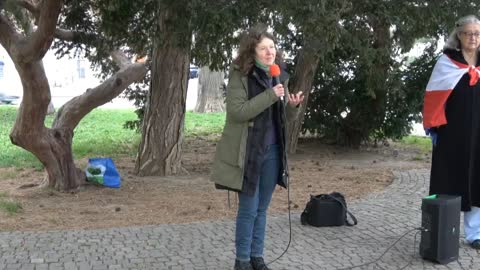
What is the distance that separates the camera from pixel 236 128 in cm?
448

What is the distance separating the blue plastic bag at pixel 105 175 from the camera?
8.84 m

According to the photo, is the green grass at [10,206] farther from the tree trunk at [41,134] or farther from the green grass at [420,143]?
the green grass at [420,143]

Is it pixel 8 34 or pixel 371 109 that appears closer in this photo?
pixel 8 34

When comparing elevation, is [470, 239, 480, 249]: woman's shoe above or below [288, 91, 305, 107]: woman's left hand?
below

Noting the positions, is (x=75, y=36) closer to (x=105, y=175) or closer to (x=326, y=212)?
(x=105, y=175)

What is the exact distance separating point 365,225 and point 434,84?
185 cm

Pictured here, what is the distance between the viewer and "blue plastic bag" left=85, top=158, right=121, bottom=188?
8.84 meters

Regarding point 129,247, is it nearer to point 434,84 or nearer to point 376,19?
point 434,84

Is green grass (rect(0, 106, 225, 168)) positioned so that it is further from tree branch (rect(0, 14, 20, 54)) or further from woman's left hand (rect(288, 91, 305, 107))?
woman's left hand (rect(288, 91, 305, 107))

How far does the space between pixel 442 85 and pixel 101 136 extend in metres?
11.9

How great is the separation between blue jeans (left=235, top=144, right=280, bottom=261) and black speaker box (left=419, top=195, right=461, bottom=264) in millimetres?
1460

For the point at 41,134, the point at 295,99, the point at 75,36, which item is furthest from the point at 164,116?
the point at 295,99

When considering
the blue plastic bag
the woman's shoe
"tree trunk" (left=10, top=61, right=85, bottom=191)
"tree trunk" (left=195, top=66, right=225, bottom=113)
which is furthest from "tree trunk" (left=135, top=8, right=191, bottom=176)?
"tree trunk" (left=195, top=66, right=225, bottom=113)

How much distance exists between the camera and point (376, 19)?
7363mm
